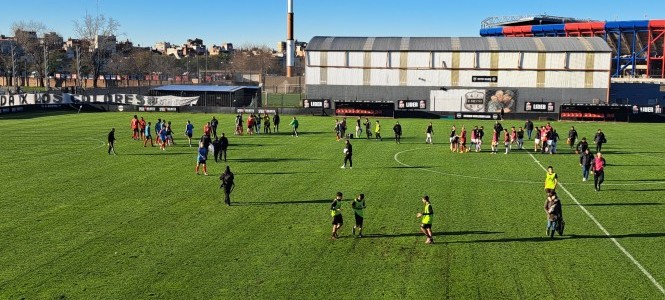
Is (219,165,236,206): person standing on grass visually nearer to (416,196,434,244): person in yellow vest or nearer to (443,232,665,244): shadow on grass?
(416,196,434,244): person in yellow vest

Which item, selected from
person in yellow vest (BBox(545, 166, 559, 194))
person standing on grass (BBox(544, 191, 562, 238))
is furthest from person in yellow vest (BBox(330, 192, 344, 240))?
person in yellow vest (BBox(545, 166, 559, 194))

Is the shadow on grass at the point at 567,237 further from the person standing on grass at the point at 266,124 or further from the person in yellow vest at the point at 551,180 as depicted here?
the person standing on grass at the point at 266,124

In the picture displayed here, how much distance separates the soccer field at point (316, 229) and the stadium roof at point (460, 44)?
134ft

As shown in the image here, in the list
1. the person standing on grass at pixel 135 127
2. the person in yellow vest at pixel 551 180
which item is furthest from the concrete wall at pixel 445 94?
the person in yellow vest at pixel 551 180

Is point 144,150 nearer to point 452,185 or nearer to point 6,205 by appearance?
point 6,205

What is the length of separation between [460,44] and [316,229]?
61.6 meters

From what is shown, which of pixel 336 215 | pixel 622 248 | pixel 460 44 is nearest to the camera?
pixel 622 248

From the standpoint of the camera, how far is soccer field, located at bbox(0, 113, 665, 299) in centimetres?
1406

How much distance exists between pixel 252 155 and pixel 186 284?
21.2m

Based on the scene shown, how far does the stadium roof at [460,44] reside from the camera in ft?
239

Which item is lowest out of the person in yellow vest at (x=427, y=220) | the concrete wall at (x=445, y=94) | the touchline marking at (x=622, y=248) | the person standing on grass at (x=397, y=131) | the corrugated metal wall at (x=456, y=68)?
the touchline marking at (x=622, y=248)

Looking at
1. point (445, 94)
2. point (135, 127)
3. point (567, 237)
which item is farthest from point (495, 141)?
point (445, 94)

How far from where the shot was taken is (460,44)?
7594cm

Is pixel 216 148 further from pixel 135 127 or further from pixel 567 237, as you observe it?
pixel 567 237
